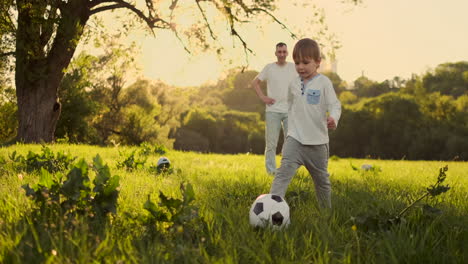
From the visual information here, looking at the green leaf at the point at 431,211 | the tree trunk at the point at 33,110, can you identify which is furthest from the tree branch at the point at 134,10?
the green leaf at the point at 431,211

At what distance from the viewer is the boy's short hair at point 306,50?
3.78 m

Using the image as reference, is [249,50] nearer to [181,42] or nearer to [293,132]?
[181,42]

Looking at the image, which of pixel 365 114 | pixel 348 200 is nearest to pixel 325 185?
pixel 348 200

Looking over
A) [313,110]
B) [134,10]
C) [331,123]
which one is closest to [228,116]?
[134,10]

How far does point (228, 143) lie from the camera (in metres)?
62.7

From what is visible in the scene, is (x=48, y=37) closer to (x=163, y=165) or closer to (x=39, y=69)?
(x=39, y=69)

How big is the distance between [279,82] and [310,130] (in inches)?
148

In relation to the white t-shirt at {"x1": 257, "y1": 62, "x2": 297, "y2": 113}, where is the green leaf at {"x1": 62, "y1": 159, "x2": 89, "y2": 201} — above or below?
below

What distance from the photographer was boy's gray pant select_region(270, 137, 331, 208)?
3895 millimetres

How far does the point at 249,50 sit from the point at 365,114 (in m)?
40.9

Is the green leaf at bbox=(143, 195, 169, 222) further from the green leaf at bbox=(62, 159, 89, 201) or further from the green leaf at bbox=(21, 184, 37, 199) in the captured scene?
the green leaf at bbox=(21, 184, 37, 199)

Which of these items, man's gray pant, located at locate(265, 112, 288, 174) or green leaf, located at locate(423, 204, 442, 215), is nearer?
green leaf, located at locate(423, 204, 442, 215)

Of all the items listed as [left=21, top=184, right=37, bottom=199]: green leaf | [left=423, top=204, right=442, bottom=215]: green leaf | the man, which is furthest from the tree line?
[left=423, top=204, right=442, bottom=215]: green leaf

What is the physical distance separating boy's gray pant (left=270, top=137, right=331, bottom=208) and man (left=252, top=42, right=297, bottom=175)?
3.49 metres
